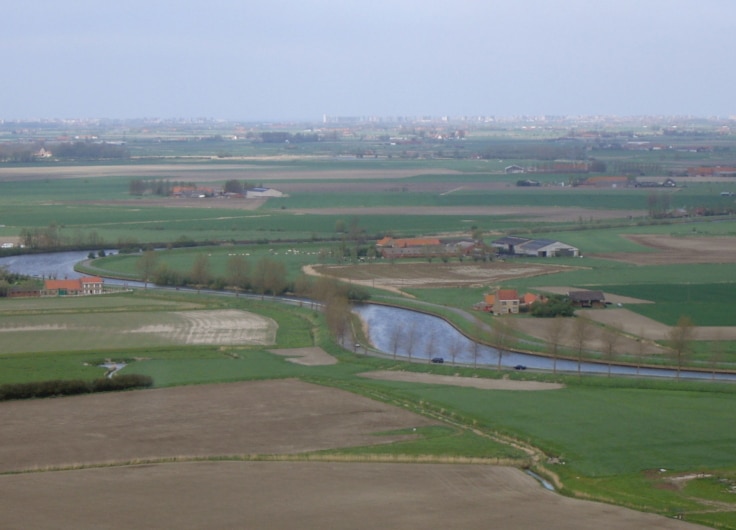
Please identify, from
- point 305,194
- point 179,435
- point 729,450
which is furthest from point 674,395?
point 305,194

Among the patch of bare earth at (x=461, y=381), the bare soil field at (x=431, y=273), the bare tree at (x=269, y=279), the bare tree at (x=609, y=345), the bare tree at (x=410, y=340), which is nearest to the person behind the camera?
the patch of bare earth at (x=461, y=381)

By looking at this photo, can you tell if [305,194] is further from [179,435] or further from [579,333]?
[179,435]

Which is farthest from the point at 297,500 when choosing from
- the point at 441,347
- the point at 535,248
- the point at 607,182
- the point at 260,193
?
the point at 607,182

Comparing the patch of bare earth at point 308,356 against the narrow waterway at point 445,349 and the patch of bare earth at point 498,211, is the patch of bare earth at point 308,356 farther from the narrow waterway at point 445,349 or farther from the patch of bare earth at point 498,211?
the patch of bare earth at point 498,211

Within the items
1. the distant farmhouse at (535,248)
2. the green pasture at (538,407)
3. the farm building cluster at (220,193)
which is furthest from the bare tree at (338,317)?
the farm building cluster at (220,193)

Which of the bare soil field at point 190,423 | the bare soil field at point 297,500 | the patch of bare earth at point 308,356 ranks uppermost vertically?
the bare soil field at point 297,500

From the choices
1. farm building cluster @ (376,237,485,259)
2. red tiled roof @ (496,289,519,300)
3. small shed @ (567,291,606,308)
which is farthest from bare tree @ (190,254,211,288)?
small shed @ (567,291,606,308)

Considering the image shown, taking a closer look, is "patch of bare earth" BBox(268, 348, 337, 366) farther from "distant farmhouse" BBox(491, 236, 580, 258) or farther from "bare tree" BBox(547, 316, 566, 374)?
"distant farmhouse" BBox(491, 236, 580, 258)
